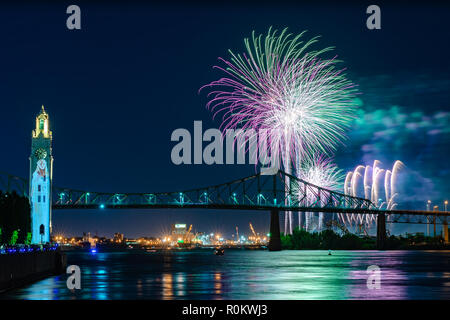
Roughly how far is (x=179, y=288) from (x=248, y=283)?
668 centimetres

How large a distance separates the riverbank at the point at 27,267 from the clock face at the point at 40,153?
211ft

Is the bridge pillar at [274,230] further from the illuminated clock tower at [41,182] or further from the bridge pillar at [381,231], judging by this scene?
the illuminated clock tower at [41,182]

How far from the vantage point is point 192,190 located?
19875 centimetres

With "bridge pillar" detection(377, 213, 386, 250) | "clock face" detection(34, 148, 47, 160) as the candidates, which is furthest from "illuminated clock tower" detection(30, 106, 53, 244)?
"bridge pillar" detection(377, 213, 386, 250)

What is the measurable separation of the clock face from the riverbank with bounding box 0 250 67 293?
64307 mm

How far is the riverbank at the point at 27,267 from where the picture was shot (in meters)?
41.7

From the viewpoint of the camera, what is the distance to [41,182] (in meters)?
128

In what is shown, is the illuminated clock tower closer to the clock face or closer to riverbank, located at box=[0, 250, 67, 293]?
the clock face

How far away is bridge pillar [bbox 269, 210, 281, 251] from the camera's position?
179 meters

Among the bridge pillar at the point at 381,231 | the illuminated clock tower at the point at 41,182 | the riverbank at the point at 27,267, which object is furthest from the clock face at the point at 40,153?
the bridge pillar at the point at 381,231

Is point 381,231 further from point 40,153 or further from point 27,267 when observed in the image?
point 27,267

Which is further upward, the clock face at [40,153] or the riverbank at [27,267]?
the clock face at [40,153]
